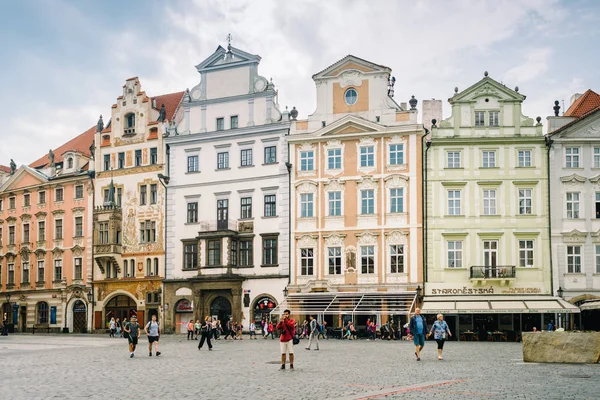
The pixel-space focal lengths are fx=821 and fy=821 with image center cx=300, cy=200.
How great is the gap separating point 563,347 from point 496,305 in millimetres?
23730

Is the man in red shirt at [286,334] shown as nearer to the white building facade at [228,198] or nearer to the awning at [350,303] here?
the awning at [350,303]

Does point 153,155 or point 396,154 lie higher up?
point 153,155

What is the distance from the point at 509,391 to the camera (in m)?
16.9

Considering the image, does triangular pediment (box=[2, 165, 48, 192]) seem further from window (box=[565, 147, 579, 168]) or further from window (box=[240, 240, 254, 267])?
window (box=[565, 147, 579, 168])

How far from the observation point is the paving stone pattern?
1695 cm

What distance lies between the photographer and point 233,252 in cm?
5662

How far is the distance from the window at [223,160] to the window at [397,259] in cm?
1387

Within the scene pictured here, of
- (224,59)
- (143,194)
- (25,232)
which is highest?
(224,59)

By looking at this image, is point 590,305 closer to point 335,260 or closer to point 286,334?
point 335,260

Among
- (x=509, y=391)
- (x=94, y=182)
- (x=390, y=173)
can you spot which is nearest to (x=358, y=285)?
(x=390, y=173)

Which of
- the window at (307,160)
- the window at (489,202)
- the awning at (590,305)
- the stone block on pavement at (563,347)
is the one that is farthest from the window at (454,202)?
the stone block on pavement at (563,347)

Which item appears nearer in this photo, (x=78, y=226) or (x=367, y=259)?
(x=367, y=259)

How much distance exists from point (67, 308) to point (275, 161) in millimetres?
21286

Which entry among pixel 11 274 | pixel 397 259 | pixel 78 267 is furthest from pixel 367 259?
pixel 11 274
